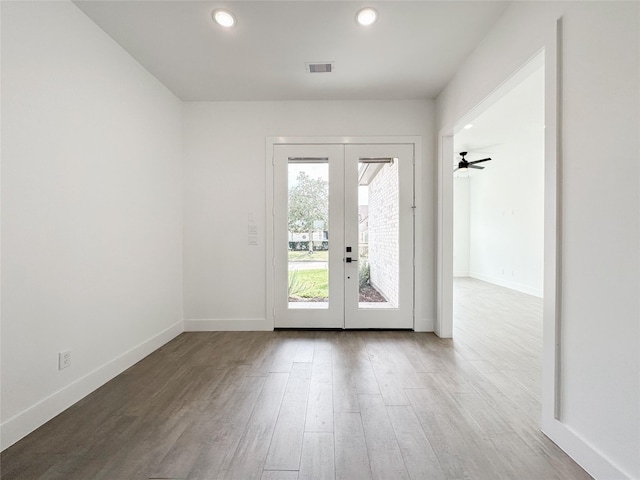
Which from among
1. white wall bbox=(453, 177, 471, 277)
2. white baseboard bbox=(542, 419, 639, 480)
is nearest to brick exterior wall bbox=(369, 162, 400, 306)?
white baseboard bbox=(542, 419, 639, 480)

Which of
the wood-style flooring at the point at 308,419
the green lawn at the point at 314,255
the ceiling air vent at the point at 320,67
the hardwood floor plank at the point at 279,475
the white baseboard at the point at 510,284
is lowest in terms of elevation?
the wood-style flooring at the point at 308,419

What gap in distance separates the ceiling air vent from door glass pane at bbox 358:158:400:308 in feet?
3.68

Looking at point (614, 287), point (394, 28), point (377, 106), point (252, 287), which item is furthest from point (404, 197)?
point (614, 287)

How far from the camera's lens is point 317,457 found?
156cm

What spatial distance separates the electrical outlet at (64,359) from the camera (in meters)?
2.00

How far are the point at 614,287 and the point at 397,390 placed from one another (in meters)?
1.50

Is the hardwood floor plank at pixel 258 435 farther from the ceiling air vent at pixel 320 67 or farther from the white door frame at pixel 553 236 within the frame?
the ceiling air vent at pixel 320 67

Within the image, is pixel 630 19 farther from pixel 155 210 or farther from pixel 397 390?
pixel 155 210

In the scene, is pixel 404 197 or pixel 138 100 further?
pixel 404 197

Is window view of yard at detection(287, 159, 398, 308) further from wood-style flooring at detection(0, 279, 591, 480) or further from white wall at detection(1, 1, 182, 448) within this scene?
white wall at detection(1, 1, 182, 448)

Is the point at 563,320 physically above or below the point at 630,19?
below

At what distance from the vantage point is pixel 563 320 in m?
1.63

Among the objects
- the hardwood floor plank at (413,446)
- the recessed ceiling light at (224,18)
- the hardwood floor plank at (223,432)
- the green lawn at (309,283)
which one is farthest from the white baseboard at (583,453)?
the recessed ceiling light at (224,18)

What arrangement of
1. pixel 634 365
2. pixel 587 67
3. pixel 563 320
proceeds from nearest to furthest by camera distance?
pixel 634 365
pixel 587 67
pixel 563 320
